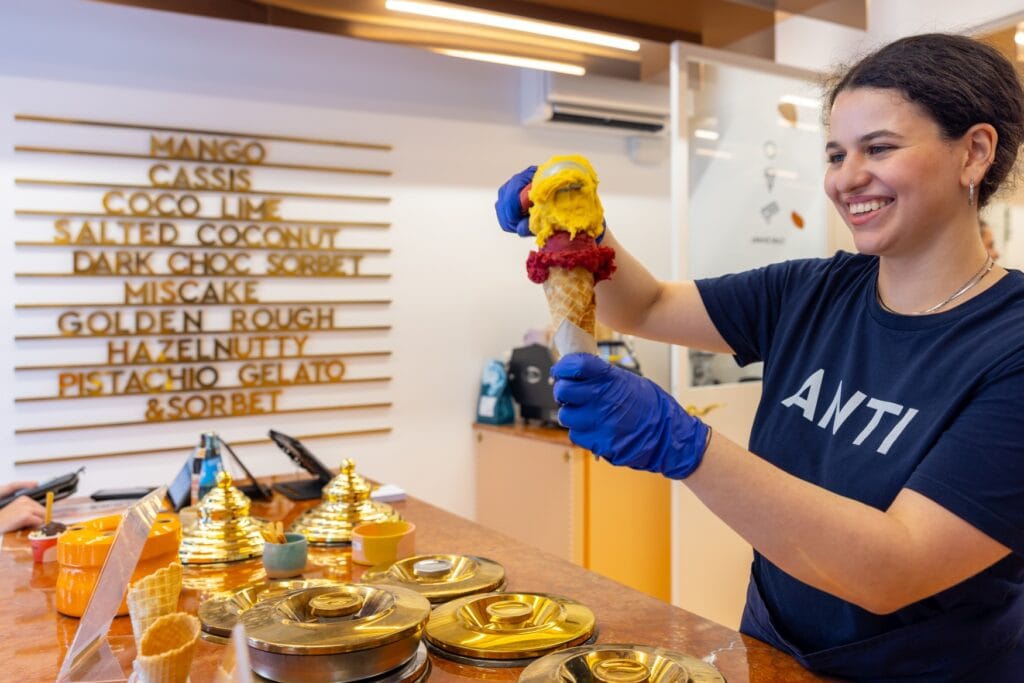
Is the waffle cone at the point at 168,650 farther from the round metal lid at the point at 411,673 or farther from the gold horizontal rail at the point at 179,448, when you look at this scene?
the gold horizontal rail at the point at 179,448

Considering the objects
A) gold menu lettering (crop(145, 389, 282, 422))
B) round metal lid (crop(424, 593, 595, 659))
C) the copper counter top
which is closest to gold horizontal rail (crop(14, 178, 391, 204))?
gold menu lettering (crop(145, 389, 282, 422))

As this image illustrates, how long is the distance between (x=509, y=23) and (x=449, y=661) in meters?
3.05

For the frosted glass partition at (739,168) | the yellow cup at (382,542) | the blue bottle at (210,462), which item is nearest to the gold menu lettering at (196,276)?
the blue bottle at (210,462)

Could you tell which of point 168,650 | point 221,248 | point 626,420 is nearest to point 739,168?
point 221,248

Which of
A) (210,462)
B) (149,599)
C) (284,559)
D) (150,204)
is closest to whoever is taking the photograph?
(149,599)

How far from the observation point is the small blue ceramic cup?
1.70 m

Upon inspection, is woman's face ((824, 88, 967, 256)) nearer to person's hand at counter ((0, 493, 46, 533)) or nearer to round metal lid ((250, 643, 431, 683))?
round metal lid ((250, 643, 431, 683))

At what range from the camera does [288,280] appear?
4.07 metres

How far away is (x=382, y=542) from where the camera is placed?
1730mm

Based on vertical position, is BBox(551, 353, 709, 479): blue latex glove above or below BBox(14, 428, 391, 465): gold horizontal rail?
above

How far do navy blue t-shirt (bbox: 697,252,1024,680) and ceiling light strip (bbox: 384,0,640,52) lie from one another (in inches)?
95.9

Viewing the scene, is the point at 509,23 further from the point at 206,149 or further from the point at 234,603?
the point at 234,603

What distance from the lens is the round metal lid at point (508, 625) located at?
4.00 ft

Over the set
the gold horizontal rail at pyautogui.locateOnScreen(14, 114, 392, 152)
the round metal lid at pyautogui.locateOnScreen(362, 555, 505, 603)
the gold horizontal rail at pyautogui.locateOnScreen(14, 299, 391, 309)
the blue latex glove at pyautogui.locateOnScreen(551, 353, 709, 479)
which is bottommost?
the round metal lid at pyautogui.locateOnScreen(362, 555, 505, 603)
